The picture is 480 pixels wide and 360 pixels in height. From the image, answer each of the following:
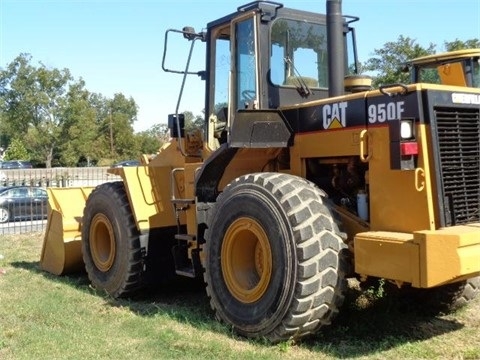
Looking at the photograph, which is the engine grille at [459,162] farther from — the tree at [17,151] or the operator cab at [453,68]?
the tree at [17,151]

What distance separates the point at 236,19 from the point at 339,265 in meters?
2.71

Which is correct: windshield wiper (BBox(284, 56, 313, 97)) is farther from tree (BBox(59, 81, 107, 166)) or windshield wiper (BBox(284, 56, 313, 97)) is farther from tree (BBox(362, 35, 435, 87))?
tree (BBox(59, 81, 107, 166))

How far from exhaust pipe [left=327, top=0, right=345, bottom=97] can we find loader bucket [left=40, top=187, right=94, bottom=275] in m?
4.30

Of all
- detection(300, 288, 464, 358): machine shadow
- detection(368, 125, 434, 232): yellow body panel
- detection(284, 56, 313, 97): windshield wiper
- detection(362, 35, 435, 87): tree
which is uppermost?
detection(362, 35, 435, 87): tree

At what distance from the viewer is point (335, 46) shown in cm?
545

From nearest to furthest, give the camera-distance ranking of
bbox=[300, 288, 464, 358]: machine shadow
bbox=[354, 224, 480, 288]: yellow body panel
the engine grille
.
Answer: bbox=[354, 224, 480, 288]: yellow body panel < the engine grille < bbox=[300, 288, 464, 358]: machine shadow

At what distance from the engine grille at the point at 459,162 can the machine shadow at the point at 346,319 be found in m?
1.18

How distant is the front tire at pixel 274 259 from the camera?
4586mm

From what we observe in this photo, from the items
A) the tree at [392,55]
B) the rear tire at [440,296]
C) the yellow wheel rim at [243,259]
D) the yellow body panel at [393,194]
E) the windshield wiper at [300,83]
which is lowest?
the rear tire at [440,296]

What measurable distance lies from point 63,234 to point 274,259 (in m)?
4.16

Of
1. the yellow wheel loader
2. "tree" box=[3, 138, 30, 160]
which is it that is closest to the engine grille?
the yellow wheel loader

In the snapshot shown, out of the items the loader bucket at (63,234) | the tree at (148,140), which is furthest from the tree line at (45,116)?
the loader bucket at (63,234)

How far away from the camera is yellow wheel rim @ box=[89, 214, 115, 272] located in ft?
23.9

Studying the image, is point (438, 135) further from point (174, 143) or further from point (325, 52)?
point (174, 143)
